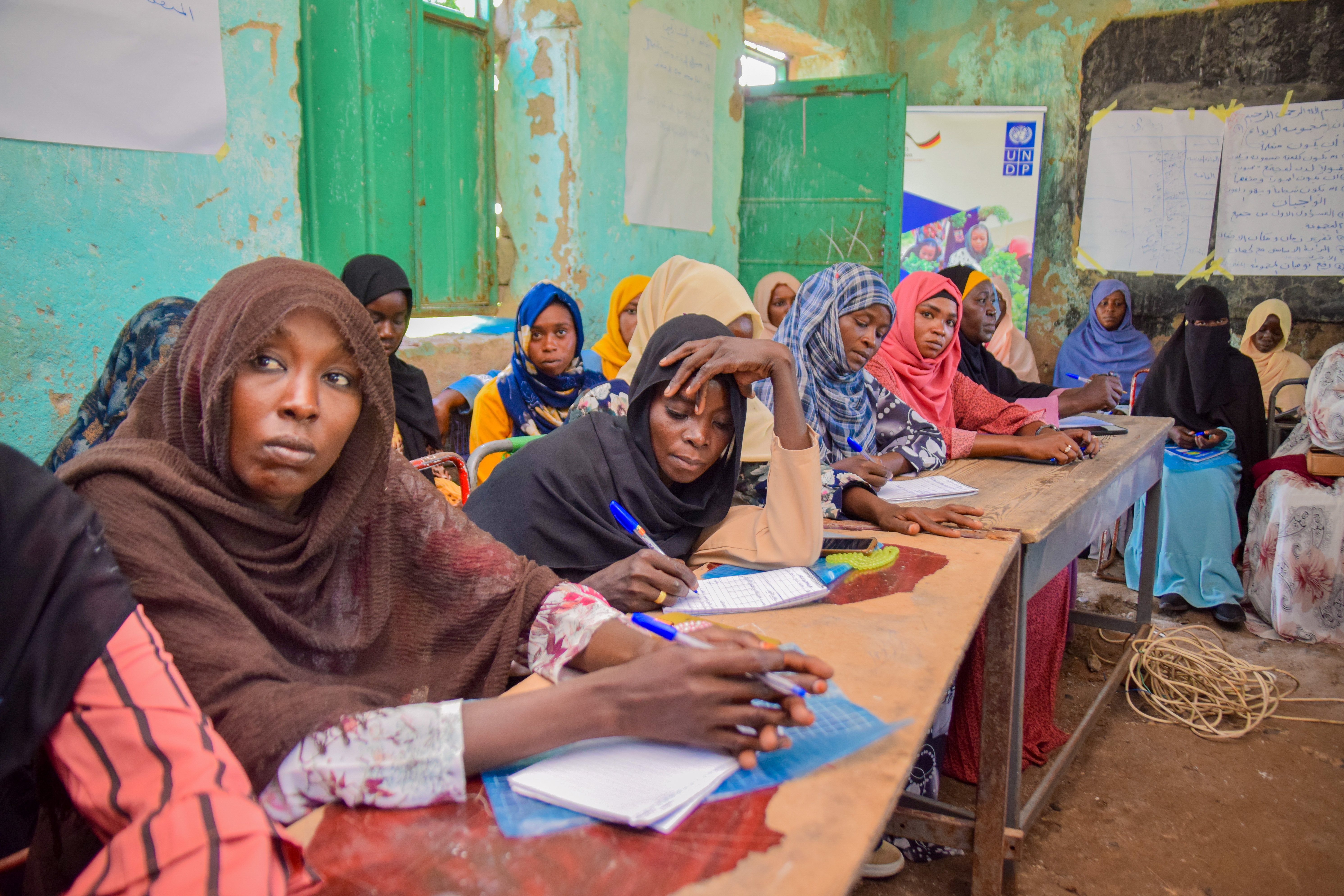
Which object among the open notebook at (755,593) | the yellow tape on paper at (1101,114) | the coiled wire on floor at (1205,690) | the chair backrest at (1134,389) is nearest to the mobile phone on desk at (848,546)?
the open notebook at (755,593)

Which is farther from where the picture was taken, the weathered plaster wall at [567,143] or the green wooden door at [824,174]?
the green wooden door at [824,174]

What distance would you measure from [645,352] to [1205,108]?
20.5 feet

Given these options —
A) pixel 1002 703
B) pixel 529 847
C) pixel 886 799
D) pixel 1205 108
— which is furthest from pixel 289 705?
pixel 1205 108

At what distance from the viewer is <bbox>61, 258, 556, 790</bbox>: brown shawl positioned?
2.57 ft

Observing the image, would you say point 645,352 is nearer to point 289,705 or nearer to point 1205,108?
point 289,705

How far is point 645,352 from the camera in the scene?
1779 millimetres

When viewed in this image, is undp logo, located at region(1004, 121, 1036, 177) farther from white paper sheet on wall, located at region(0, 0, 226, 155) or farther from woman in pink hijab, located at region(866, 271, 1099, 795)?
white paper sheet on wall, located at region(0, 0, 226, 155)

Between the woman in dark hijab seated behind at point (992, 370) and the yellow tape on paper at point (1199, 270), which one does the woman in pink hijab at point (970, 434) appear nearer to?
the woman in dark hijab seated behind at point (992, 370)

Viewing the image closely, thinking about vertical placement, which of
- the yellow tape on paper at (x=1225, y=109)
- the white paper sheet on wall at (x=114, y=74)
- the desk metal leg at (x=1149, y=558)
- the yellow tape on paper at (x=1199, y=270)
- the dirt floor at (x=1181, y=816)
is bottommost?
the dirt floor at (x=1181, y=816)

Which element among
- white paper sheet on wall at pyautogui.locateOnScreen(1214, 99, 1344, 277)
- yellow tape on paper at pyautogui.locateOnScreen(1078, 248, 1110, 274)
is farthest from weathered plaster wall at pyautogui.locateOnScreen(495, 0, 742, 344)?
Answer: white paper sheet on wall at pyautogui.locateOnScreen(1214, 99, 1344, 277)

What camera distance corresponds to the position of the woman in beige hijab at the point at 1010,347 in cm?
589

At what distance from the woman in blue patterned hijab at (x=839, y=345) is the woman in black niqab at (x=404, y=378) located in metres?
1.34

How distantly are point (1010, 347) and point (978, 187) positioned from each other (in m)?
1.42

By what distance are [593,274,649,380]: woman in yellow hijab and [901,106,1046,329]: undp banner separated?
3.41 meters
